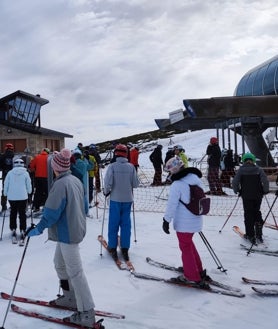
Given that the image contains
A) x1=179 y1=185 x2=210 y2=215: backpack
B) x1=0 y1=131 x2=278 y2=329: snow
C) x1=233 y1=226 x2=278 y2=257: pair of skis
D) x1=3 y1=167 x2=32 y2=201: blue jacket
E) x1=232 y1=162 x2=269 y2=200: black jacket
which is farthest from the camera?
x1=3 y1=167 x2=32 y2=201: blue jacket

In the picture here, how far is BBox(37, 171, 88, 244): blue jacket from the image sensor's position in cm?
391

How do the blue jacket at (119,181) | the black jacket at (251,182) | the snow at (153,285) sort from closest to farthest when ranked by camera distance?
the snow at (153,285), the blue jacket at (119,181), the black jacket at (251,182)

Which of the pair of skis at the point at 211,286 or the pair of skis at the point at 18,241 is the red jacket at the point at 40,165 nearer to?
the pair of skis at the point at 18,241

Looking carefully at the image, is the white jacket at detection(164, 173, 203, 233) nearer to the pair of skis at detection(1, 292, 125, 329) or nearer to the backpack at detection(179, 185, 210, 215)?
the backpack at detection(179, 185, 210, 215)

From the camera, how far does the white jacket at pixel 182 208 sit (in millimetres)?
5066

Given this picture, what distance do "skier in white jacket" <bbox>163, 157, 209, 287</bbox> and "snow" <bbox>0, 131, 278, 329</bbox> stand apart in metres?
0.27

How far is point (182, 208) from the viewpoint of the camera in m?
5.13

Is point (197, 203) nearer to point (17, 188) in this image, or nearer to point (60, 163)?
point (60, 163)

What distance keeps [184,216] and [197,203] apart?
9.2 inches

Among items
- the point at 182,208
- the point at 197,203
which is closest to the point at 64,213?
the point at 182,208

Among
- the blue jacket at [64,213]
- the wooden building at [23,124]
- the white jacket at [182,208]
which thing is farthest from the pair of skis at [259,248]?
the wooden building at [23,124]

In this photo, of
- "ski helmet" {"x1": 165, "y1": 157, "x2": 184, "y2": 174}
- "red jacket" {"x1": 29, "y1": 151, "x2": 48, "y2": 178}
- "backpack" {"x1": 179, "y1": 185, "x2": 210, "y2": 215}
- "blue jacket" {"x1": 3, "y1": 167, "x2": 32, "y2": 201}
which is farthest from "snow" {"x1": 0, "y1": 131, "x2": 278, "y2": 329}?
"red jacket" {"x1": 29, "y1": 151, "x2": 48, "y2": 178}

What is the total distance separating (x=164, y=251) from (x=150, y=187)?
9.12 meters

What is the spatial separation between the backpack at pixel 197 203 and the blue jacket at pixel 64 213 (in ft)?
5.15
